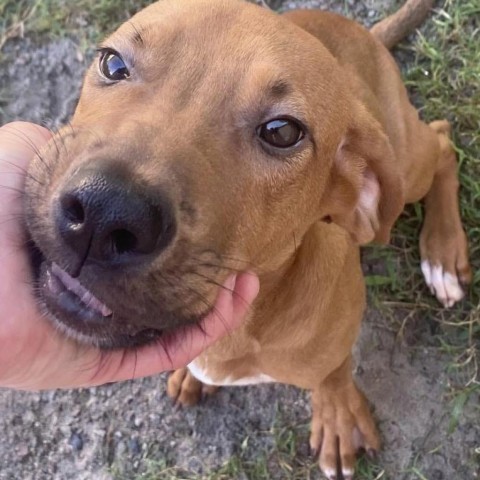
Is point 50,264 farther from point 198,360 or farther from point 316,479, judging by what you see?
point 316,479

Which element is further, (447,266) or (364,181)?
(447,266)

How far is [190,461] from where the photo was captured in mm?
4793

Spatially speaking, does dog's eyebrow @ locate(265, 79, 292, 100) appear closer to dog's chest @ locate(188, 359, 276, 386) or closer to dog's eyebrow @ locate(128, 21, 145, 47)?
dog's eyebrow @ locate(128, 21, 145, 47)

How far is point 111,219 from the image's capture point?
2.22 m

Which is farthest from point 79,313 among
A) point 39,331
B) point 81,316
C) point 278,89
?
point 278,89

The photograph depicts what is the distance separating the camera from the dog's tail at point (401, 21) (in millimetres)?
5188

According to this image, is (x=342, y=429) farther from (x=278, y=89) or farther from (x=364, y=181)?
(x=278, y=89)

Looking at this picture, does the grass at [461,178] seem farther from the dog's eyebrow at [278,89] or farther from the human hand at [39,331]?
the dog's eyebrow at [278,89]

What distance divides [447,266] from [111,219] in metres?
3.23

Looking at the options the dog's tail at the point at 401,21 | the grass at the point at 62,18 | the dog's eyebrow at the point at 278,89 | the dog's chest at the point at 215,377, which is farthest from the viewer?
the grass at the point at 62,18

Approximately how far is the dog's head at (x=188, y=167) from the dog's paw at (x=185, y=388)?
1721 millimetres

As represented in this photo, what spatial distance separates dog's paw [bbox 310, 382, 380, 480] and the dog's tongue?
2229mm

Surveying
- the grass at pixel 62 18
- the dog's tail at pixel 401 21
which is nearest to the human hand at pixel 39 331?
the grass at pixel 62 18

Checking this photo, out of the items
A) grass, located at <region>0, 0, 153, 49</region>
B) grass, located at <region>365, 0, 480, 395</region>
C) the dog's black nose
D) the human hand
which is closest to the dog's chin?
the human hand
